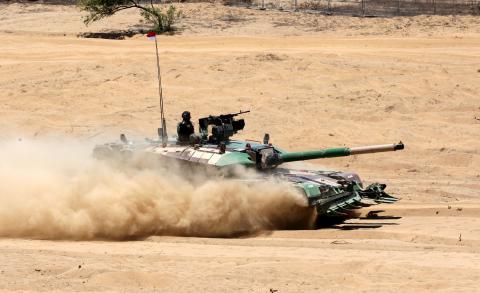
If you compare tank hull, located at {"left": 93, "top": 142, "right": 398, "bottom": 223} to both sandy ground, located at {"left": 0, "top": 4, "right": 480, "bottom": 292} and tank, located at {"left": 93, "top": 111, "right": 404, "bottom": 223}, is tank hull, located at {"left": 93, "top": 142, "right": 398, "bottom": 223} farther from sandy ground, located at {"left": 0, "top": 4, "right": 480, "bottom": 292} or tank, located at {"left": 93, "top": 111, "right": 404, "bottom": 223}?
sandy ground, located at {"left": 0, "top": 4, "right": 480, "bottom": 292}

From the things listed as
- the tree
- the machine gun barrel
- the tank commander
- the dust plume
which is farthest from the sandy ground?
the tank commander

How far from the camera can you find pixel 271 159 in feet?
52.5

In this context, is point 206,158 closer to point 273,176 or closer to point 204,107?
point 273,176

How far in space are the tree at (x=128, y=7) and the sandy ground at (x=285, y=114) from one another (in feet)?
2.47

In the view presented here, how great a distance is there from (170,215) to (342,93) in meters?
12.1

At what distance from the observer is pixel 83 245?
14.5 meters

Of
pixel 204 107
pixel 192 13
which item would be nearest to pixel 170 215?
pixel 204 107

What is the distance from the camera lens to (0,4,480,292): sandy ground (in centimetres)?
1188

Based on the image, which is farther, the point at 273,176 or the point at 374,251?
the point at 273,176

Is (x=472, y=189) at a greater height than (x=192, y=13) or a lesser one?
lesser

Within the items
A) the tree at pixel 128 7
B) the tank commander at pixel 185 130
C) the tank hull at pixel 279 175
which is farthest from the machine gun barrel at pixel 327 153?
the tree at pixel 128 7

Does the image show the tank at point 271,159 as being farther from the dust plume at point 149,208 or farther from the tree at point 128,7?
the tree at point 128,7

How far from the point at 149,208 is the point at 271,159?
7.74 ft

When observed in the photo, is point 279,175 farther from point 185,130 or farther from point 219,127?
point 185,130
